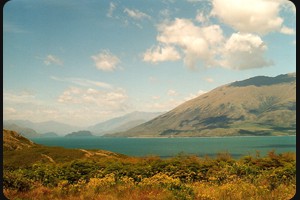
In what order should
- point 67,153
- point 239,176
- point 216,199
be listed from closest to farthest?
point 216,199 < point 239,176 < point 67,153

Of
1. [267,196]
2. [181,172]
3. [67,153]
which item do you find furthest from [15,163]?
[267,196]

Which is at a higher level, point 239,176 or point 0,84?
point 0,84

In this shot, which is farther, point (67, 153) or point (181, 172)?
point (67, 153)

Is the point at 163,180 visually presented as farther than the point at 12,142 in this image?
No

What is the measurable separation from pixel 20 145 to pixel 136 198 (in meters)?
23.0

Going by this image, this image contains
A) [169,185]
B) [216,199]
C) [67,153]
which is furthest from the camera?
[67,153]

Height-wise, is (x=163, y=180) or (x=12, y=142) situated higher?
(x=163, y=180)

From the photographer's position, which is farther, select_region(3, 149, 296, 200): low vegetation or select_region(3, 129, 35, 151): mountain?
select_region(3, 129, 35, 151): mountain

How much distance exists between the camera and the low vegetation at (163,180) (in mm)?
8906

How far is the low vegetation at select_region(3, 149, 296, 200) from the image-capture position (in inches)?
351

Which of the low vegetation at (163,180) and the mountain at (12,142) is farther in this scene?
the mountain at (12,142)

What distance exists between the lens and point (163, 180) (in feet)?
31.1

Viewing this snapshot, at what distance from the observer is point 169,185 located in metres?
9.12

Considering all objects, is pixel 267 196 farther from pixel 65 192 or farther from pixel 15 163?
pixel 15 163
